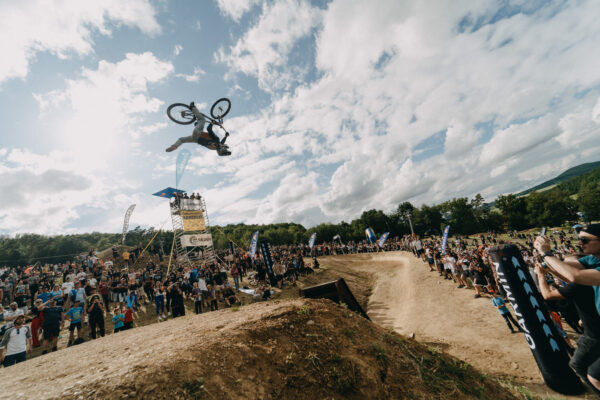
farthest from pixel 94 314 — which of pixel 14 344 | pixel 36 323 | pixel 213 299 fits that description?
pixel 213 299

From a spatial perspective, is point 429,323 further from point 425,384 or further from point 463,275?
point 425,384

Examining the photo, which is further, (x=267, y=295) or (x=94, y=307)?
(x=267, y=295)

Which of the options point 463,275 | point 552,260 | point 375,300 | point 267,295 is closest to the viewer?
point 552,260

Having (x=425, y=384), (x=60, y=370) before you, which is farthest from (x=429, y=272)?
(x=60, y=370)

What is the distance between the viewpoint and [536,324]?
5.16 m

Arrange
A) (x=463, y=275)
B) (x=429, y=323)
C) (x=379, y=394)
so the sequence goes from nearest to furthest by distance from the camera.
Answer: (x=379, y=394)
(x=429, y=323)
(x=463, y=275)

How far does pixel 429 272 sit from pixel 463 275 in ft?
15.8

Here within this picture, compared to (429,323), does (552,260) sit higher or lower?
higher

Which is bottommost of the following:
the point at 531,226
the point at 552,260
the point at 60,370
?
the point at 531,226

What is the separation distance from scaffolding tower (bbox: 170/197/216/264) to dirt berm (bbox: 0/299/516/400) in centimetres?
2007

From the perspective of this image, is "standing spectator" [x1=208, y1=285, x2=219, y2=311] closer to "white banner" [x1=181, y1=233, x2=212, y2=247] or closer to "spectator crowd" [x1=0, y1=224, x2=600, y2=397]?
"spectator crowd" [x1=0, y1=224, x2=600, y2=397]

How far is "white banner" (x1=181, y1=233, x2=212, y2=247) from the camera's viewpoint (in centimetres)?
2383

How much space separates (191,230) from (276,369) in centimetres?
2368

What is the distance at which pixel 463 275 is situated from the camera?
1375cm
